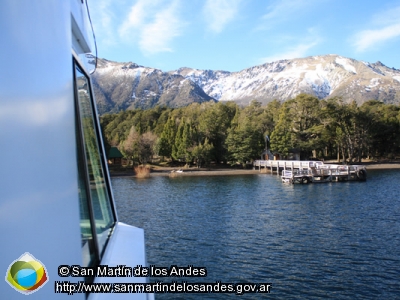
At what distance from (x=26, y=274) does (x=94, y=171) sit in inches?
63.9

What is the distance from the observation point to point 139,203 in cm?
2089

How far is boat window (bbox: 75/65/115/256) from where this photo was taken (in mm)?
2115

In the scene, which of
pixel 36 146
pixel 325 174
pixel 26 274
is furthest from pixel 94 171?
pixel 325 174

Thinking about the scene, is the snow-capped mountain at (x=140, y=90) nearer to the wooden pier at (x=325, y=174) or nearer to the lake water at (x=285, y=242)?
the wooden pier at (x=325, y=174)

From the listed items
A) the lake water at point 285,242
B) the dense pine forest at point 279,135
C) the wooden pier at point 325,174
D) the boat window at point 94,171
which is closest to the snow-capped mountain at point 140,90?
the dense pine forest at point 279,135

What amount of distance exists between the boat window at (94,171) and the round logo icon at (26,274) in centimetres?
90

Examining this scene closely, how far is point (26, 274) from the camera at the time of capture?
85 centimetres

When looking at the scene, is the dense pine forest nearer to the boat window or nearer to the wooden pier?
the wooden pier

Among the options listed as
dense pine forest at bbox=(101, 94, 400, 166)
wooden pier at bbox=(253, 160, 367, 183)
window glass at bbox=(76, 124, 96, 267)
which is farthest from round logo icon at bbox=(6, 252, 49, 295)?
dense pine forest at bbox=(101, 94, 400, 166)

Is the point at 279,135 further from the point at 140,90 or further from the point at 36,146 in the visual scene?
the point at 140,90

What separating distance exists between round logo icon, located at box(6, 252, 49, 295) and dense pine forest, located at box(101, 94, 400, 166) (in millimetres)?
44377

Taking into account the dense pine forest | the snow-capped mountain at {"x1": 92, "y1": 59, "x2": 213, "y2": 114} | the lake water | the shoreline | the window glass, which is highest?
the snow-capped mountain at {"x1": 92, "y1": 59, "x2": 213, "y2": 114}

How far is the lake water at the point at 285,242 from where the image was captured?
7.89m

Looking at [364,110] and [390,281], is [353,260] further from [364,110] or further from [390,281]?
[364,110]
